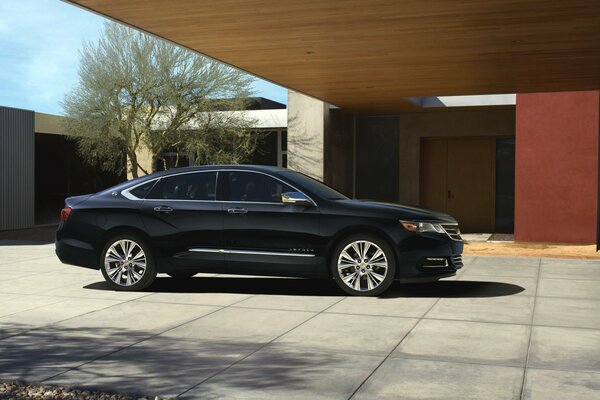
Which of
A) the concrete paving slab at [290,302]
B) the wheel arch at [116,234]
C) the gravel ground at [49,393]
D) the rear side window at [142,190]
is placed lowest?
the gravel ground at [49,393]

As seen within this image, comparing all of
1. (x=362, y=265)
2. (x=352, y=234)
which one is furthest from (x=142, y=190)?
(x=362, y=265)

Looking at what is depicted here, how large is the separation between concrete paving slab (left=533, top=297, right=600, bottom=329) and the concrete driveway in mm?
17

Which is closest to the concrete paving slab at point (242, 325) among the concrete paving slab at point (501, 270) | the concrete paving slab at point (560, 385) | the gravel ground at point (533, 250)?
the concrete paving slab at point (560, 385)

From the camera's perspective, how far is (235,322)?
7.73m

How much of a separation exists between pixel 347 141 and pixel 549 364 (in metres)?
17.0

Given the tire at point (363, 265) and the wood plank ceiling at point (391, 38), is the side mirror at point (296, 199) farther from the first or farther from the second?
the wood plank ceiling at point (391, 38)

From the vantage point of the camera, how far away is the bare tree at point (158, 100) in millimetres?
25938

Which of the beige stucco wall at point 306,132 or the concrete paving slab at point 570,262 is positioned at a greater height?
the beige stucco wall at point 306,132

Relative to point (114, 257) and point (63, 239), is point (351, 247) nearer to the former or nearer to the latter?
point (114, 257)

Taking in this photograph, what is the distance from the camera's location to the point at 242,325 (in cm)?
757

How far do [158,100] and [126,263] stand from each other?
16.6 metres

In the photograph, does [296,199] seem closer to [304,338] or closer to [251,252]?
[251,252]

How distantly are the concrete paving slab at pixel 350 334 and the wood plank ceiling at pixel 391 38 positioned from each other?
4.31m

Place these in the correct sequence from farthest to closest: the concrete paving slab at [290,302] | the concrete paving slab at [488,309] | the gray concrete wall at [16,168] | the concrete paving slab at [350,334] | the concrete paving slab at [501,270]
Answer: the gray concrete wall at [16,168] → the concrete paving slab at [501,270] → the concrete paving slab at [290,302] → the concrete paving slab at [488,309] → the concrete paving slab at [350,334]
